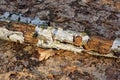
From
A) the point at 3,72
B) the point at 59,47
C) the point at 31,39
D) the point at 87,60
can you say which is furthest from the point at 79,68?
the point at 3,72

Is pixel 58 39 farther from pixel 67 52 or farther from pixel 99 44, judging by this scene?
pixel 99 44

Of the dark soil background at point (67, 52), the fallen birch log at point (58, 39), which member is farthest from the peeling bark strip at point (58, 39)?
the dark soil background at point (67, 52)

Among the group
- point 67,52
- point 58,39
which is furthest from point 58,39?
point 67,52

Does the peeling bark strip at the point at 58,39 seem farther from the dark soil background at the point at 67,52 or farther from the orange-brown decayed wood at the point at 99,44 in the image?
the dark soil background at the point at 67,52

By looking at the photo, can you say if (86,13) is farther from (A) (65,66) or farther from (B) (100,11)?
(A) (65,66)

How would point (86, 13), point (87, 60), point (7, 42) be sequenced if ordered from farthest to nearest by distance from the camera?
point (86, 13), point (7, 42), point (87, 60)

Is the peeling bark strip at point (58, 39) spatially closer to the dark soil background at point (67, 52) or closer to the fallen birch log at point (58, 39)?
the fallen birch log at point (58, 39)
